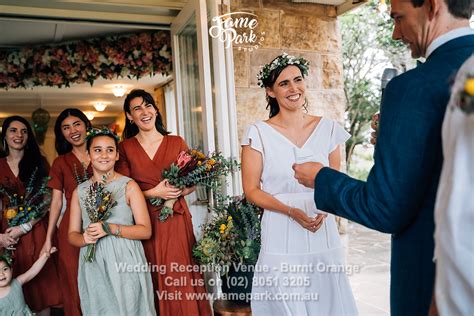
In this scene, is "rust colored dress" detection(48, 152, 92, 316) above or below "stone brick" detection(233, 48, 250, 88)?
below

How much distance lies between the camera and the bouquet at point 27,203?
286 cm

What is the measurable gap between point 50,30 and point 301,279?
3901 millimetres

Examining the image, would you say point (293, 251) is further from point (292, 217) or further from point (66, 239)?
point (66, 239)

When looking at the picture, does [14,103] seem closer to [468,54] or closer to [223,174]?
[223,174]

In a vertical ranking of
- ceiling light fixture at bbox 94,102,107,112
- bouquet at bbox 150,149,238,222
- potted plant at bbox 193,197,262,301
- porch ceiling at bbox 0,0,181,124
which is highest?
porch ceiling at bbox 0,0,181,124

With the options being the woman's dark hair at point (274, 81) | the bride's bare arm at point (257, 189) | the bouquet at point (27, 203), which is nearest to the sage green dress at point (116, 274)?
the bouquet at point (27, 203)

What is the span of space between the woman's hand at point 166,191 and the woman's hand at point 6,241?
43.6 inches

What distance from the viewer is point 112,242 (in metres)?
2.38

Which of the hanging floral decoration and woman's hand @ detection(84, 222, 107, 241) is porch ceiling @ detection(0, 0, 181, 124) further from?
woman's hand @ detection(84, 222, 107, 241)

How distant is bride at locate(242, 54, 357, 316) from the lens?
1.95 m

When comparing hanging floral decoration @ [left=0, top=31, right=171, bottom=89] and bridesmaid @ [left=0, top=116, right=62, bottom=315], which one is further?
hanging floral decoration @ [left=0, top=31, right=171, bottom=89]

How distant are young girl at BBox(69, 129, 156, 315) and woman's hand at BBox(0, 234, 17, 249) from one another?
68 cm

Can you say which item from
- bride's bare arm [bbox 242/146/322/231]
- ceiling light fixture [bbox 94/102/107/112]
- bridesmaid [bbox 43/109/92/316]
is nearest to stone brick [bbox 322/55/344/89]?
bride's bare arm [bbox 242/146/322/231]

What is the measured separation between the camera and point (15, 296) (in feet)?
8.15
